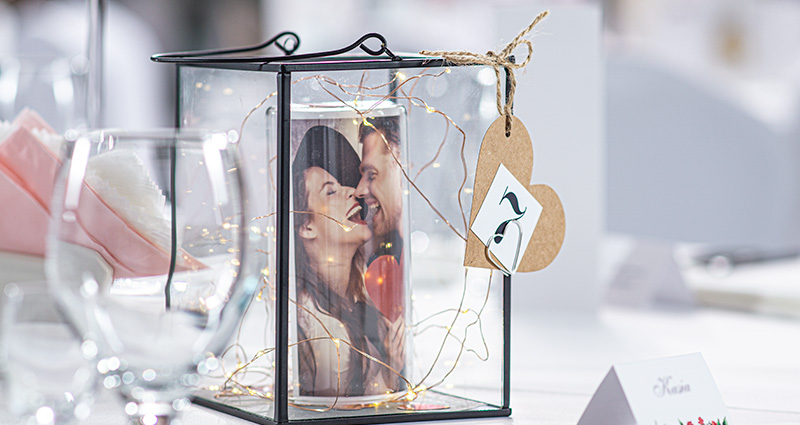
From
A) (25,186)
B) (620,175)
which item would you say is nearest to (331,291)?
(25,186)

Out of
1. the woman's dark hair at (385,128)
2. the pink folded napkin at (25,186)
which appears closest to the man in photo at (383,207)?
the woman's dark hair at (385,128)

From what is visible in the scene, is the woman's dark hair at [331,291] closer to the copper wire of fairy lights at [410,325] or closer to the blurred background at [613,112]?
the copper wire of fairy lights at [410,325]

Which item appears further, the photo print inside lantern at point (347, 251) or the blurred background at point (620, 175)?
the blurred background at point (620, 175)

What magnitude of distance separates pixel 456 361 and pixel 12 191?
1.07 feet

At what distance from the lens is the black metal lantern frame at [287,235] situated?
484 mm

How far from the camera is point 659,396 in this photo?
0.46 m

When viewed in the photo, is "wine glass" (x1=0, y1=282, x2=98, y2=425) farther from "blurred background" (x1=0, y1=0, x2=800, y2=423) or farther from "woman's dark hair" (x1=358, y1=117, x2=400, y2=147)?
"blurred background" (x1=0, y1=0, x2=800, y2=423)

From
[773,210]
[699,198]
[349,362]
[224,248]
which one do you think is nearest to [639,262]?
[699,198]

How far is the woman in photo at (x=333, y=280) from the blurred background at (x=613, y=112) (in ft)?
0.43

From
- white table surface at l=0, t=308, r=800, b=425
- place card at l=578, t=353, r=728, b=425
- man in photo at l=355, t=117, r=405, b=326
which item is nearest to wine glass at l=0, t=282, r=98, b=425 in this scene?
white table surface at l=0, t=308, r=800, b=425

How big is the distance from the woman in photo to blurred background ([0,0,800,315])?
0.13 m

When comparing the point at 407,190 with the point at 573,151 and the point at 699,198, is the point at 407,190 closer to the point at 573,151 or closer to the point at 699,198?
the point at 573,151

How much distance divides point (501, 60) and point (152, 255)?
0.83ft

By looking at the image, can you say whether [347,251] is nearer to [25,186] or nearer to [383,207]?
[383,207]
